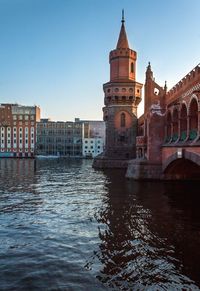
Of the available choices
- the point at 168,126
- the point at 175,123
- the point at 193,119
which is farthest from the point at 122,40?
the point at 193,119

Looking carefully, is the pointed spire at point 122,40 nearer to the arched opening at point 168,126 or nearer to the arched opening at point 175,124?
the arched opening at point 168,126

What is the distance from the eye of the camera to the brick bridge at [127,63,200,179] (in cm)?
3070

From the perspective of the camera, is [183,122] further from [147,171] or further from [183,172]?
[147,171]

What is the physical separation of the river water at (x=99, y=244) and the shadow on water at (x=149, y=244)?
3 cm

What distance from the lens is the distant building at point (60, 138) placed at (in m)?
152

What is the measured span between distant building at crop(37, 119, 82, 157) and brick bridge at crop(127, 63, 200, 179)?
4371 inches

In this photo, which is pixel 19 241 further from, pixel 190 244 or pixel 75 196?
pixel 75 196

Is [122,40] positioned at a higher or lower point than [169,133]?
higher

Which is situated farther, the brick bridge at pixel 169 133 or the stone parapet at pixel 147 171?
the stone parapet at pixel 147 171

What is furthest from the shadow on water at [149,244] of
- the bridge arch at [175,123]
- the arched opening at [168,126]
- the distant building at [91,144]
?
the distant building at [91,144]

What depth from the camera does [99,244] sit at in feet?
44.0

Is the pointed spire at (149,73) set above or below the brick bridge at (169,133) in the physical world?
above

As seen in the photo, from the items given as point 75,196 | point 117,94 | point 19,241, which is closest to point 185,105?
point 75,196

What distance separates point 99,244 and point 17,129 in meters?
142
